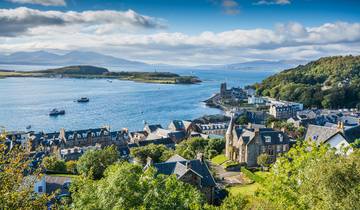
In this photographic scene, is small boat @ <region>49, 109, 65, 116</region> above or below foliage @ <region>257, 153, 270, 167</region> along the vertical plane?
below

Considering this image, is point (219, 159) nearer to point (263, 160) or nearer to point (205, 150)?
point (205, 150)

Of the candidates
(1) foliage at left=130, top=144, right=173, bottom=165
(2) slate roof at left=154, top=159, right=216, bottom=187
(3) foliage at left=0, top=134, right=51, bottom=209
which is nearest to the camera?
(3) foliage at left=0, top=134, right=51, bottom=209

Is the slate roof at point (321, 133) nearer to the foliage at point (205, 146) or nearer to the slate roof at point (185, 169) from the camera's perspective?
Answer: the slate roof at point (185, 169)

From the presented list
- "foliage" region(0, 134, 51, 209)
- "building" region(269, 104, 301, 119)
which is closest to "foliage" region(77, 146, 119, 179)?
"foliage" region(0, 134, 51, 209)

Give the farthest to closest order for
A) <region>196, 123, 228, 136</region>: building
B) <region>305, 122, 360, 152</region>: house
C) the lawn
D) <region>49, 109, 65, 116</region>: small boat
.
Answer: <region>49, 109, 65, 116</region>: small boat
<region>196, 123, 228, 136</region>: building
the lawn
<region>305, 122, 360, 152</region>: house

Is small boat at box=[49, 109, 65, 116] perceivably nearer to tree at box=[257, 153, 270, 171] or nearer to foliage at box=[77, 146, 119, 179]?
foliage at box=[77, 146, 119, 179]
